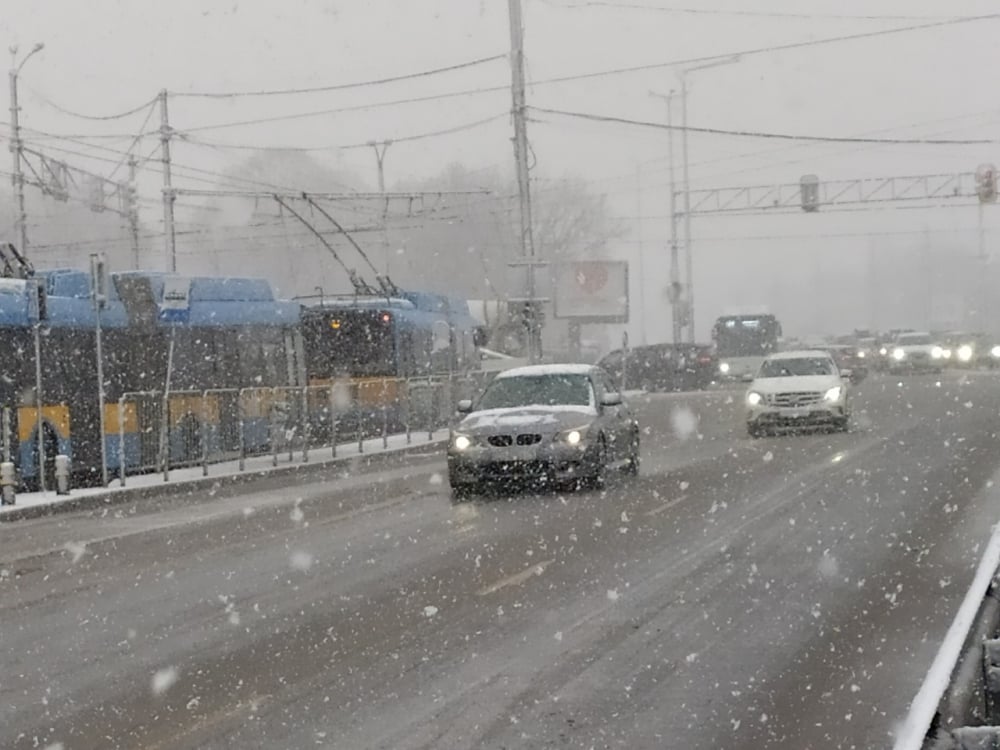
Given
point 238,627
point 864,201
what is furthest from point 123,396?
point 864,201

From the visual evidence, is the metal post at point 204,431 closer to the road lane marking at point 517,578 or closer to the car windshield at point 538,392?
the car windshield at point 538,392

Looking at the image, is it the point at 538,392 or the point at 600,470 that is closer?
the point at 600,470

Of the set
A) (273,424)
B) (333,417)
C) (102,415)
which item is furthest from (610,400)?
(333,417)

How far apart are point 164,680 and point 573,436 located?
10679 mm

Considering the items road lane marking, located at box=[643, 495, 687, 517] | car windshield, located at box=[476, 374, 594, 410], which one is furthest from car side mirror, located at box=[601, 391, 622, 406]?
road lane marking, located at box=[643, 495, 687, 517]

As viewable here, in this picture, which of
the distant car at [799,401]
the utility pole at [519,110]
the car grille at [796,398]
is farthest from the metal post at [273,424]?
the utility pole at [519,110]

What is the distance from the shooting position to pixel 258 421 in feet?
88.8

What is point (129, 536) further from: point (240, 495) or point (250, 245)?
point (250, 245)

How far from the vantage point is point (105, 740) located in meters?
7.04

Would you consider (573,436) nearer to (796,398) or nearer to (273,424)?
(273,424)

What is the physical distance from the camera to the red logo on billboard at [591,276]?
81062 millimetres

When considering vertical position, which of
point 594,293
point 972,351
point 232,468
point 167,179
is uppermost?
point 167,179

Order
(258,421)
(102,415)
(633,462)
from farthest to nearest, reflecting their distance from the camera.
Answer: (258,421), (102,415), (633,462)

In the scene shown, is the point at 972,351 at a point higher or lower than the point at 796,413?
lower
